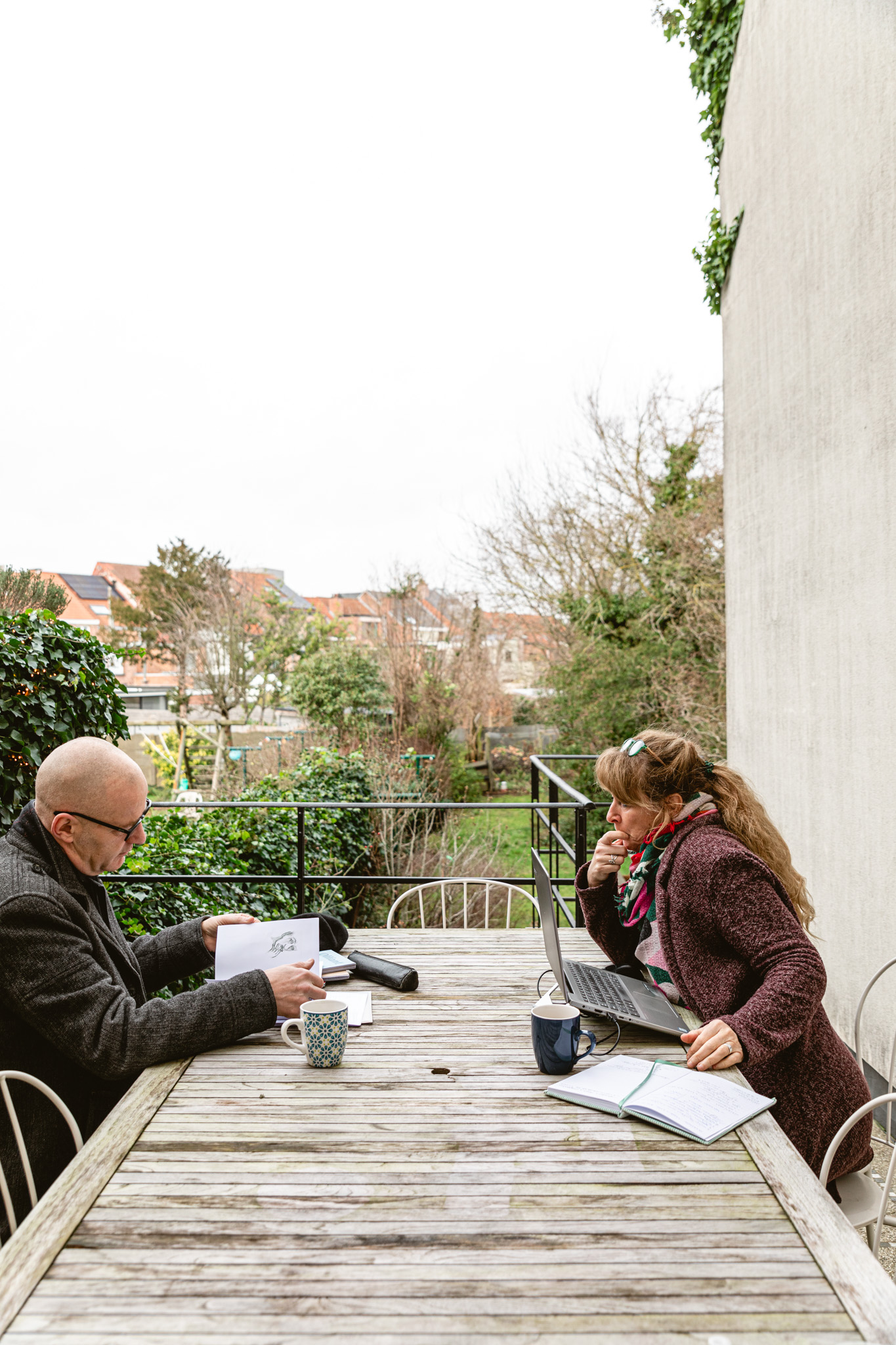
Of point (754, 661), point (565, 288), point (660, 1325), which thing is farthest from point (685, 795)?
point (565, 288)

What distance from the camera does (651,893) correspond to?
6.86 ft

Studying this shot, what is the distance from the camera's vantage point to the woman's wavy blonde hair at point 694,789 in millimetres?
1934

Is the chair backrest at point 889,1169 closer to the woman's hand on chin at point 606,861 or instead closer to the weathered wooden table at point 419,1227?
the weathered wooden table at point 419,1227

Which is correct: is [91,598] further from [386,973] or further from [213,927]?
[386,973]

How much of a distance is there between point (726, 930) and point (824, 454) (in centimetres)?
265

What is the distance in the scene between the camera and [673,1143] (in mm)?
1279

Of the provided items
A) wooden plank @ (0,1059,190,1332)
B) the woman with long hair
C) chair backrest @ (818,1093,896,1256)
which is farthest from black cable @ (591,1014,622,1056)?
wooden plank @ (0,1059,190,1332)

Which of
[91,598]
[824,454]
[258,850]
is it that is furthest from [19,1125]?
[91,598]

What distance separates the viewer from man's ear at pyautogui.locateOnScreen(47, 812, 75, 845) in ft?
5.47

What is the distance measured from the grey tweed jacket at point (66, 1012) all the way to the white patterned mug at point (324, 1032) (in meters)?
0.13

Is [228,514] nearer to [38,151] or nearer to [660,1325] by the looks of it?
[38,151]

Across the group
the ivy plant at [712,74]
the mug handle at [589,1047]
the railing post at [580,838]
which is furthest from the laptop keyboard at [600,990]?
the ivy plant at [712,74]

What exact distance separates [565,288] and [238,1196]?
710 inches

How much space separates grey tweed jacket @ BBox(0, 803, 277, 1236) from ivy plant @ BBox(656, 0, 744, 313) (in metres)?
5.15
